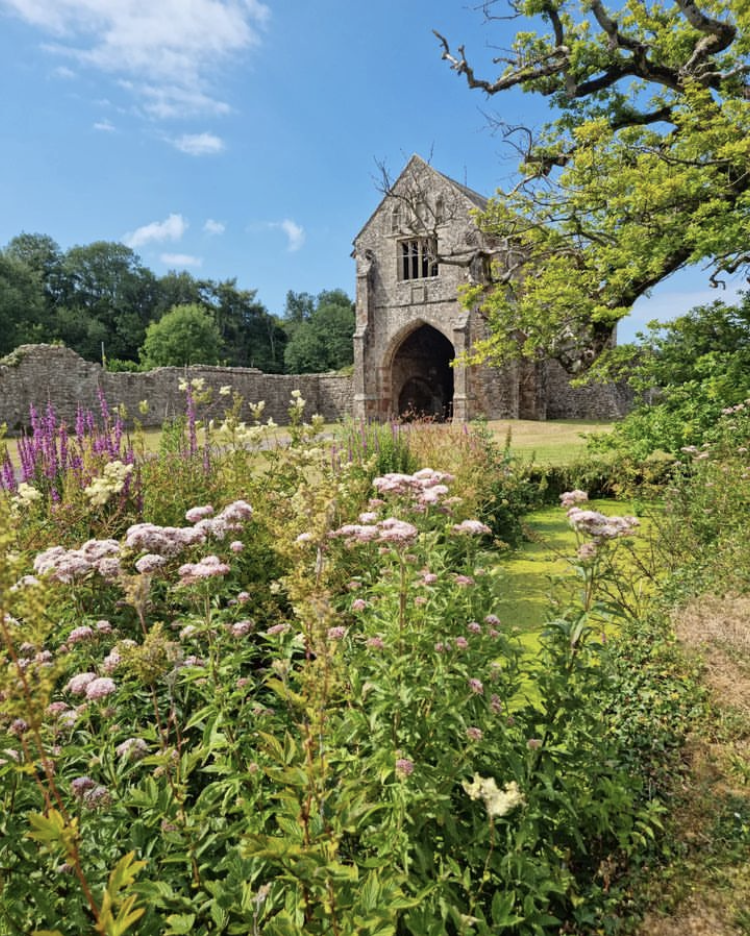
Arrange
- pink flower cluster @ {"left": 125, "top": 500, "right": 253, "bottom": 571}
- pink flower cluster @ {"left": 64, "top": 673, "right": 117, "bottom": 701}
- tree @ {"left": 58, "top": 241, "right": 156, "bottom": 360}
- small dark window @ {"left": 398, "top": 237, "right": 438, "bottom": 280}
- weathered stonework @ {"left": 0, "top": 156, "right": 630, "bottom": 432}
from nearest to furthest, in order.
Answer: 1. pink flower cluster @ {"left": 64, "top": 673, "right": 117, "bottom": 701}
2. pink flower cluster @ {"left": 125, "top": 500, "right": 253, "bottom": 571}
3. weathered stonework @ {"left": 0, "top": 156, "right": 630, "bottom": 432}
4. small dark window @ {"left": 398, "top": 237, "right": 438, "bottom": 280}
5. tree @ {"left": 58, "top": 241, "right": 156, "bottom": 360}

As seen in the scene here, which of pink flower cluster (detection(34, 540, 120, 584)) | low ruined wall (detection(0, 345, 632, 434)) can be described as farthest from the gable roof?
pink flower cluster (detection(34, 540, 120, 584))

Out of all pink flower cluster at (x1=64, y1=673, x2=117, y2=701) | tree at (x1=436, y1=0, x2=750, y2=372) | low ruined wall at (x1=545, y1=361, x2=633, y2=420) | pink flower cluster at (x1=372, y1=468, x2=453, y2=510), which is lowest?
pink flower cluster at (x1=64, y1=673, x2=117, y2=701)

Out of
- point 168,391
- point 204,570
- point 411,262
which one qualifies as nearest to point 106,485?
point 204,570

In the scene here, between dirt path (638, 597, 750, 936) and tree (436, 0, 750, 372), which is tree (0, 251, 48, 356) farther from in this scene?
dirt path (638, 597, 750, 936)

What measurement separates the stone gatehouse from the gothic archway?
0.15m

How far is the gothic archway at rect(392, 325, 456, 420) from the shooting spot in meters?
25.8

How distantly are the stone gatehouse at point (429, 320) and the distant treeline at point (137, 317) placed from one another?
72.2 ft

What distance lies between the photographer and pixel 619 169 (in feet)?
27.4

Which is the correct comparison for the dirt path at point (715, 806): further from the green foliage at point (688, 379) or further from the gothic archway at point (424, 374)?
the gothic archway at point (424, 374)

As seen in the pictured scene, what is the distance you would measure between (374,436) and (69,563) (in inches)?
227

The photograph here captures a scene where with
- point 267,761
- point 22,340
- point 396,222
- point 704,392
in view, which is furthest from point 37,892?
point 22,340

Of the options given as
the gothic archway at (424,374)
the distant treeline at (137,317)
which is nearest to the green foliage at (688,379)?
the gothic archway at (424,374)

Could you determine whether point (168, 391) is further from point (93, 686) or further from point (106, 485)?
point (93, 686)

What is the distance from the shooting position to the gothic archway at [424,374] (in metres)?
25.8
